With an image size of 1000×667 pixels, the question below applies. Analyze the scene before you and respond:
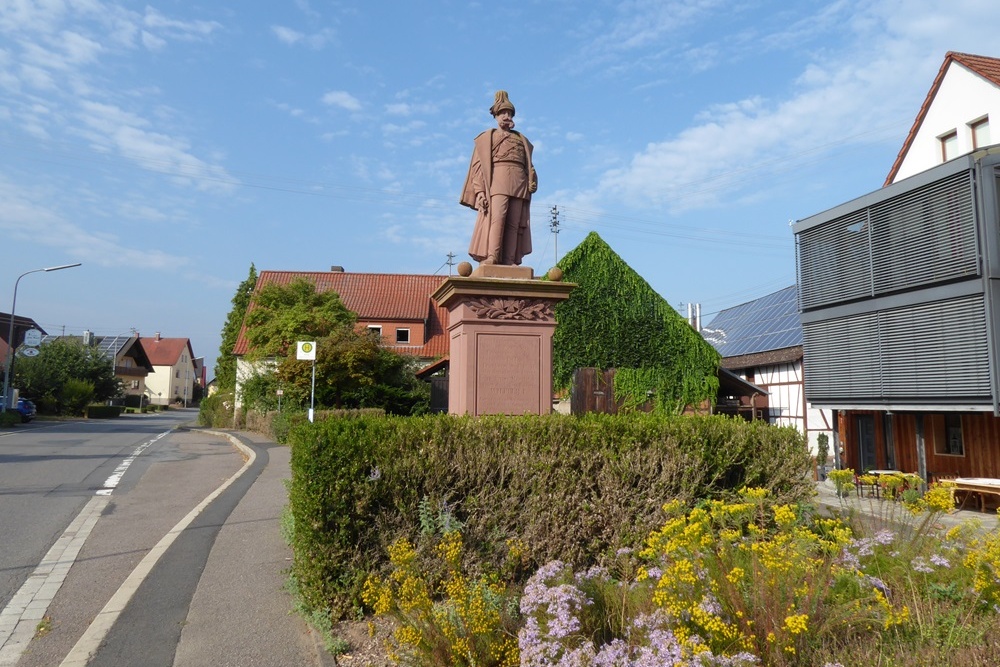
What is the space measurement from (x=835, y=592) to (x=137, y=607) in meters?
5.05

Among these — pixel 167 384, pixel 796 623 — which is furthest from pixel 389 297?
pixel 167 384

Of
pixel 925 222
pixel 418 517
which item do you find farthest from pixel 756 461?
pixel 925 222

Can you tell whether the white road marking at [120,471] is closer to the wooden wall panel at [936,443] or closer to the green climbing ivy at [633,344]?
the green climbing ivy at [633,344]

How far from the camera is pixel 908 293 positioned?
52.0 ft

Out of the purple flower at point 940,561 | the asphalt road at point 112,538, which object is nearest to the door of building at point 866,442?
the asphalt road at point 112,538

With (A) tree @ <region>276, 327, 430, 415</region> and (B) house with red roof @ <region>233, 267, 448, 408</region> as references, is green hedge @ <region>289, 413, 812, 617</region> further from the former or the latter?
(B) house with red roof @ <region>233, 267, 448, 408</region>

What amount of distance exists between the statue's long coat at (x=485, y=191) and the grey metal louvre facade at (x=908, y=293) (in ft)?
32.8

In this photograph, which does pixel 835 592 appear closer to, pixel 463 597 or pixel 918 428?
pixel 463 597

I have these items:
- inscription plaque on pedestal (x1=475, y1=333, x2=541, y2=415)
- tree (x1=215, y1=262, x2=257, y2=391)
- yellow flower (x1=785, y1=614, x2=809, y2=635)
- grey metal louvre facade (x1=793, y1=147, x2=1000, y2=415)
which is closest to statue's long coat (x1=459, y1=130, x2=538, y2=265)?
inscription plaque on pedestal (x1=475, y1=333, x2=541, y2=415)

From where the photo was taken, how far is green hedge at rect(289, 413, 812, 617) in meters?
5.22

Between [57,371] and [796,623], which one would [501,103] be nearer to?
[796,623]

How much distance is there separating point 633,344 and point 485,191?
60.6ft

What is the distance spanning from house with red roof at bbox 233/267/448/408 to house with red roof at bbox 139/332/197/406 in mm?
61425

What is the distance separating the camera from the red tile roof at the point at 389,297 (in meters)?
41.2
